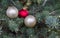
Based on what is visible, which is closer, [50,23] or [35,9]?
[50,23]

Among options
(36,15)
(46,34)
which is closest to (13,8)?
(36,15)

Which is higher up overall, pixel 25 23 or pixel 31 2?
pixel 31 2

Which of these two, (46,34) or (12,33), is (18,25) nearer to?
(12,33)

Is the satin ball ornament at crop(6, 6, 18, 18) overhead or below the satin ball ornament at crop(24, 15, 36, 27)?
overhead

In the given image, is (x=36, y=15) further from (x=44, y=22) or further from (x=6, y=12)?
(x=6, y=12)

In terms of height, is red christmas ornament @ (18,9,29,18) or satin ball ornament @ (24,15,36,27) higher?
red christmas ornament @ (18,9,29,18)

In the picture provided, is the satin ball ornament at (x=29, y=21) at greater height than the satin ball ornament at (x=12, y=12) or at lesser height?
lesser

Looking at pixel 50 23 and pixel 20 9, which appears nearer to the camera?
pixel 50 23

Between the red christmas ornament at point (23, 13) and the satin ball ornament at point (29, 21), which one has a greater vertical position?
the red christmas ornament at point (23, 13)

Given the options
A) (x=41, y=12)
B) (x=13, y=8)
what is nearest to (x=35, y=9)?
(x=41, y=12)
